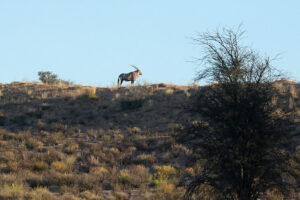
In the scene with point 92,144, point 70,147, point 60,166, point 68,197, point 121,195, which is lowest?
point 121,195

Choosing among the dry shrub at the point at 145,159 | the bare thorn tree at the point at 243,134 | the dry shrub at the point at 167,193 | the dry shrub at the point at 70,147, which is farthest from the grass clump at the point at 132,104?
the bare thorn tree at the point at 243,134

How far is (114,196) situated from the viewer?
18219 mm

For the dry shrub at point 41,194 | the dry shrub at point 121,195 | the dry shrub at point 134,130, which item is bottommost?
the dry shrub at point 121,195

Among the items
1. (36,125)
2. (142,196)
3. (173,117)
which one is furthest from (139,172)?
(36,125)

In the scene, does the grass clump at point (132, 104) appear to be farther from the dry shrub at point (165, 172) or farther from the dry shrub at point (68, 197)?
the dry shrub at point (68, 197)

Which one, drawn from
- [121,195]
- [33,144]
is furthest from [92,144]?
[121,195]

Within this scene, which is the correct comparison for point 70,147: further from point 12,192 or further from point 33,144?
point 12,192

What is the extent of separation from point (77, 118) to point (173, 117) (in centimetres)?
644

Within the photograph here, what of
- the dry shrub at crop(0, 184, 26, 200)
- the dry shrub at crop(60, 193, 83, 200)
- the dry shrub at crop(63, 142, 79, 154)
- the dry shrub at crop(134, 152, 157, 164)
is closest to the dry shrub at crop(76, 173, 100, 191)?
the dry shrub at crop(60, 193, 83, 200)

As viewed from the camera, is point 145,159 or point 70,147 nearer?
point 145,159

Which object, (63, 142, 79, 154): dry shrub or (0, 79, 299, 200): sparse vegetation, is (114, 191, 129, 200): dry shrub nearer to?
(0, 79, 299, 200): sparse vegetation

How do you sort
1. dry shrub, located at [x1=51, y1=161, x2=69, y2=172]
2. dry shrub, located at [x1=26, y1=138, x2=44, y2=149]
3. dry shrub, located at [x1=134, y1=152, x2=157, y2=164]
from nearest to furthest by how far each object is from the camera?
dry shrub, located at [x1=51, y1=161, x2=69, y2=172]
dry shrub, located at [x1=134, y1=152, x2=157, y2=164]
dry shrub, located at [x1=26, y1=138, x2=44, y2=149]

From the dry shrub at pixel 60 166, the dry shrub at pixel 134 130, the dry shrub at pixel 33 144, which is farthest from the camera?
the dry shrub at pixel 134 130

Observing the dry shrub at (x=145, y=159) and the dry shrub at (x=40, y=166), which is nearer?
the dry shrub at (x=40, y=166)
